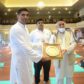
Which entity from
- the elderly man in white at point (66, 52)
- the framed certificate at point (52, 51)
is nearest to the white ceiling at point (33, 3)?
the elderly man in white at point (66, 52)

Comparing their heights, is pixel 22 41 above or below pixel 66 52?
above

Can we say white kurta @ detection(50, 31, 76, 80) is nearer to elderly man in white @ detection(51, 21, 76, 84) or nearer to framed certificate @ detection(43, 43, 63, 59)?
elderly man in white @ detection(51, 21, 76, 84)

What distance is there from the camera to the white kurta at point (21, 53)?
4453 millimetres

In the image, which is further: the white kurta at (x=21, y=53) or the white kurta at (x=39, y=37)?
the white kurta at (x=39, y=37)

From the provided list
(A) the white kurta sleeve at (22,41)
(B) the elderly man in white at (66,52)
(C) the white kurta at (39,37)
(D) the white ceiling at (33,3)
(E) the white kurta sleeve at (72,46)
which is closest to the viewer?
(A) the white kurta sleeve at (22,41)

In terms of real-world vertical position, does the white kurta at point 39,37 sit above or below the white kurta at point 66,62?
above

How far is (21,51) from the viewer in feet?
14.8

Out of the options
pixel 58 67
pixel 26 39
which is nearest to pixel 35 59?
pixel 26 39

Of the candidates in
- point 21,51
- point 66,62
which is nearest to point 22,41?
point 21,51

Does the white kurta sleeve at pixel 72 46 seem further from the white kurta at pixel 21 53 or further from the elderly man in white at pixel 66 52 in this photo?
the white kurta at pixel 21 53

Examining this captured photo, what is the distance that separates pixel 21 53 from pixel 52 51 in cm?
104

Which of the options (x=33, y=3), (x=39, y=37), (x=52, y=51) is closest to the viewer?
(x=52, y=51)

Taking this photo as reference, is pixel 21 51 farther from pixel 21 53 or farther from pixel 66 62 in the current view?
pixel 66 62

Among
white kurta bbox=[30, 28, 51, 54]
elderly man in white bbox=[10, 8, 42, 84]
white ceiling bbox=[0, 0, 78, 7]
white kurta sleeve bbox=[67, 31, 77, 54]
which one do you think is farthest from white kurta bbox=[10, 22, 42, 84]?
white ceiling bbox=[0, 0, 78, 7]
